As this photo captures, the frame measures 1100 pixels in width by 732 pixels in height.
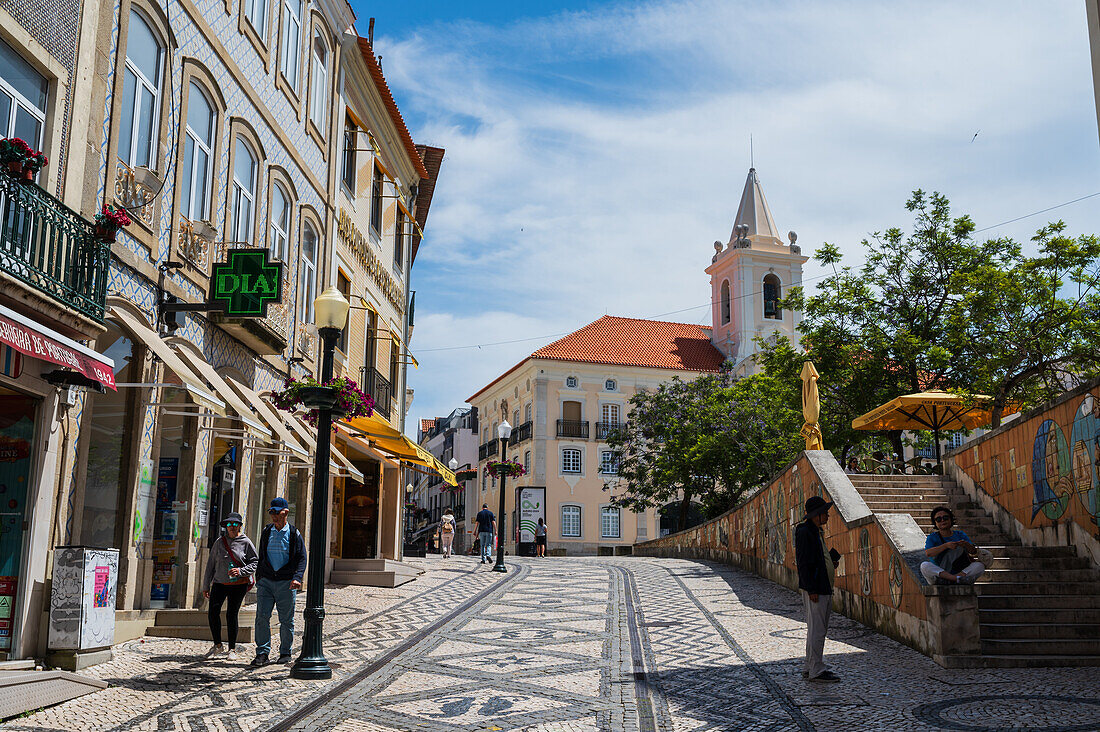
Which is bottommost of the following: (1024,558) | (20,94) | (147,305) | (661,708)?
(661,708)

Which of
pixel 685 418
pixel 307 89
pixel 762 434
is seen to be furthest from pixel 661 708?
pixel 685 418

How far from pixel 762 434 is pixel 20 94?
93.3 feet

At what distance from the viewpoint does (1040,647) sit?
31.5 ft

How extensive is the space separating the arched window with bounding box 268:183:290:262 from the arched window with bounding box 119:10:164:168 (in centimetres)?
402

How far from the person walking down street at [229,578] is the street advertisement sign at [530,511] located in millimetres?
28431

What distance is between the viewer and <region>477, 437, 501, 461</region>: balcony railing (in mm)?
63594

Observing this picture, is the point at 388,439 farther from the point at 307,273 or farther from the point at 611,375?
the point at 611,375

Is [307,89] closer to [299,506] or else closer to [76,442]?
[299,506]

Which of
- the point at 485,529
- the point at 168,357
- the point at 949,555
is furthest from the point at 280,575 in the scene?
the point at 485,529

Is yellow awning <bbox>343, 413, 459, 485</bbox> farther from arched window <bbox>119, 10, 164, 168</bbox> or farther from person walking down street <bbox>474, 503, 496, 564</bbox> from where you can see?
arched window <bbox>119, 10, 164, 168</bbox>

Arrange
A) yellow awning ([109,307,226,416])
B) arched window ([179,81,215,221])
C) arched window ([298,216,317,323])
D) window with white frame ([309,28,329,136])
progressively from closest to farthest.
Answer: yellow awning ([109,307,226,416]) → arched window ([179,81,215,221]) → arched window ([298,216,317,323]) → window with white frame ([309,28,329,136])

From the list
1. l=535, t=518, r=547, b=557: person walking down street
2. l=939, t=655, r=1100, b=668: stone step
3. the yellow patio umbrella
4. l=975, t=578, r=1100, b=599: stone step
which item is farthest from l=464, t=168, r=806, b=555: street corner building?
l=939, t=655, r=1100, b=668: stone step

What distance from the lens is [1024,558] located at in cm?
1142

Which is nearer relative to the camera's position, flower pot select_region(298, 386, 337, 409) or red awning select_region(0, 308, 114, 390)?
red awning select_region(0, 308, 114, 390)
